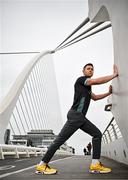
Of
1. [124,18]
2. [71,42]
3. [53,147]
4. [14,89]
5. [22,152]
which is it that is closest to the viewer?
[124,18]

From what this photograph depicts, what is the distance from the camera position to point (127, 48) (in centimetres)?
428

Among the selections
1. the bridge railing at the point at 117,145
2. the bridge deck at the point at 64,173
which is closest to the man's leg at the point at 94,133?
the bridge deck at the point at 64,173

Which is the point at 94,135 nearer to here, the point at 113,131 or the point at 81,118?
the point at 81,118

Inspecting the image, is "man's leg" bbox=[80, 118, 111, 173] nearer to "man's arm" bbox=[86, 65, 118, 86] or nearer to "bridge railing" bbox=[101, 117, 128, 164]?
"man's arm" bbox=[86, 65, 118, 86]

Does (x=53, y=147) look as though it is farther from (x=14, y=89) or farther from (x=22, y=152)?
(x=14, y=89)

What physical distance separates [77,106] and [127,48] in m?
1.79

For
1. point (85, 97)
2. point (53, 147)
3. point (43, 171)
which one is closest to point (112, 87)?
point (85, 97)

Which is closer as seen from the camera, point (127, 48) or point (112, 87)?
point (127, 48)

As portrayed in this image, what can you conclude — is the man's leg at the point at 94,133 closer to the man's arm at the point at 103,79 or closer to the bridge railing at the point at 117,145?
the man's arm at the point at 103,79

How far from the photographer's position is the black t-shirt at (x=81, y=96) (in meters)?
5.77

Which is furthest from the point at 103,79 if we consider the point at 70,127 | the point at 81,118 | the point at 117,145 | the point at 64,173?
the point at 117,145

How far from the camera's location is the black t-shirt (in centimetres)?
577

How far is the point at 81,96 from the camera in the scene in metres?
5.77

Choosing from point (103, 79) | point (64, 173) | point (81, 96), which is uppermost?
point (103, 79)
